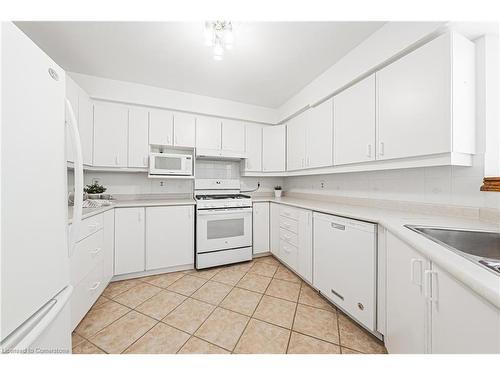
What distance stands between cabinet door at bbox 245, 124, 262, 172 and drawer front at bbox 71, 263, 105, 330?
224 centimetres

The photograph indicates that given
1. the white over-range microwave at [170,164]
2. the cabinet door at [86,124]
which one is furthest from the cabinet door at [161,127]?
the cabinet door at [86,124]

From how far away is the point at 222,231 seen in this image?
2.53 metres

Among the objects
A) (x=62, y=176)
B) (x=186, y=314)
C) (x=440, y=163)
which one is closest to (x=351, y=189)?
(x=440, y=163)

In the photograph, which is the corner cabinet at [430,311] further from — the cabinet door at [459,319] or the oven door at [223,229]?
the oven door at [223,229]

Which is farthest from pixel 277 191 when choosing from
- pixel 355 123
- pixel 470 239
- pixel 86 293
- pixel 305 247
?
pixel 86 293

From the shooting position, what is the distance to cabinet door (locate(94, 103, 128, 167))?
2316 millimetres

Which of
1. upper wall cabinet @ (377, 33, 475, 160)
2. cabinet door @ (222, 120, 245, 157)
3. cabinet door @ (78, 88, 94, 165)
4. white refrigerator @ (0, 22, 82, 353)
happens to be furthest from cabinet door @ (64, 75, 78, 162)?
upper wall cabinet @ (377, 33, 475, 160)

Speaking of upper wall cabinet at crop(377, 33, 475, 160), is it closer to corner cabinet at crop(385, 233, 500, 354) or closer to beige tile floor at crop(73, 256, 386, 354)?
corner cabinet at crop(385, 233, 500, 354)

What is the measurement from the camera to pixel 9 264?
21.8 inches

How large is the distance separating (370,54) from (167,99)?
243 centimetres

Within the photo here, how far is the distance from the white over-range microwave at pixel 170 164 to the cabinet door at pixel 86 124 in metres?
0.64

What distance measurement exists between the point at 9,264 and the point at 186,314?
4.53ft

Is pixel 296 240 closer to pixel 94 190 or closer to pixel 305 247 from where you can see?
pixel 305 247
